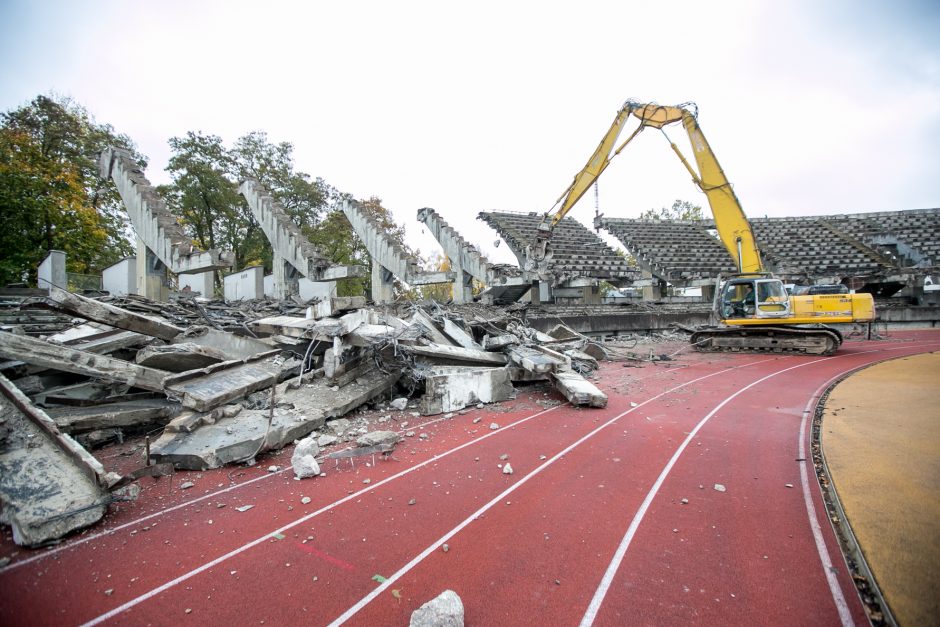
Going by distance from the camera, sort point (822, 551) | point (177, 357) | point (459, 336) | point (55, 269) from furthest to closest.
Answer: point (55, 269) → point (459, 336) → point (177, 357) → point (822, 551)

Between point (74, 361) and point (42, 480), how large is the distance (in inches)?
92.6

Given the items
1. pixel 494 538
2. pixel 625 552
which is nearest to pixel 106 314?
pixel 494 538

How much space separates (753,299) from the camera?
1161 centimetres

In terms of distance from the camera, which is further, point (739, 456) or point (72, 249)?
point (72, 249)

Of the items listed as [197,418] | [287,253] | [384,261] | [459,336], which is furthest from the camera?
[384,261]

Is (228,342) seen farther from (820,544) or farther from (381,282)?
(820,544)

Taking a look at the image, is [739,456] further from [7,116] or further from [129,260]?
[7,116]

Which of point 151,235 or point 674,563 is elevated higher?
point 151,235

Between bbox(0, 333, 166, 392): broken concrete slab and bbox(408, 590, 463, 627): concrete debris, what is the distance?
489cm

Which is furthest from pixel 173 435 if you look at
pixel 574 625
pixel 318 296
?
pixel 318 296

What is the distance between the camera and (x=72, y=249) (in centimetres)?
1614

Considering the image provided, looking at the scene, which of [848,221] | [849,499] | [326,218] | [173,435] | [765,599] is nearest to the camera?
[765,599]

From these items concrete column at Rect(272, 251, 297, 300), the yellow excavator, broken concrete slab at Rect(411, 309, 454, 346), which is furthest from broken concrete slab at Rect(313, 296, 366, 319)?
the yellow excavator

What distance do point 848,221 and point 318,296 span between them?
29.6 m
